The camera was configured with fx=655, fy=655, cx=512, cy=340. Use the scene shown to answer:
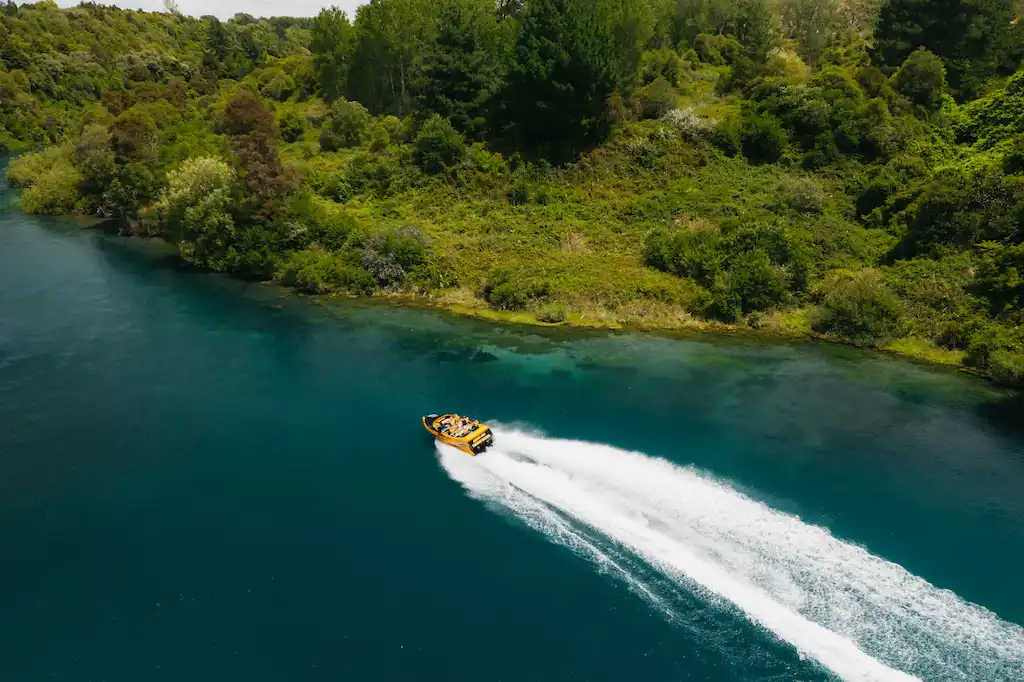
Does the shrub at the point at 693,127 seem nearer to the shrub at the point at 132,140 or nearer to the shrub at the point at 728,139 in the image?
the shrub at the point at 728,139

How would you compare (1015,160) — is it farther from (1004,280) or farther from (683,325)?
(683,325)

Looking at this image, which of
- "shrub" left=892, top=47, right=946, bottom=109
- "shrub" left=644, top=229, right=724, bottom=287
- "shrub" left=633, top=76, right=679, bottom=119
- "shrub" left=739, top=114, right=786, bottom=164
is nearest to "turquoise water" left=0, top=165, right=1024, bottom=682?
"shrub" left=644, top=229, right=724, bottom=287

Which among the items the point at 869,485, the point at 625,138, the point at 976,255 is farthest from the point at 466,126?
the point at 869,485

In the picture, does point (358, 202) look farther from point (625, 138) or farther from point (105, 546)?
point (105, 546)

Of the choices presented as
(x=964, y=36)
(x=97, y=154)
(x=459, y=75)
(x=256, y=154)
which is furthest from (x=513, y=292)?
(x=964, y=36)

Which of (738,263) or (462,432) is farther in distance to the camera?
(738,263)

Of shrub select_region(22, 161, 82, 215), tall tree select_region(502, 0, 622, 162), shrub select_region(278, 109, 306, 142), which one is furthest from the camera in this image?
shrub select_region(278, 109, 306, 142)

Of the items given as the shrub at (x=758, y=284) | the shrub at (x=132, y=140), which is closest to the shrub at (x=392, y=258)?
the shrub at (x=758, y=284)

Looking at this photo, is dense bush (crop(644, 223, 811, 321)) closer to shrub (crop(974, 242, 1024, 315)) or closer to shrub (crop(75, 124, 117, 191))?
shrub (crop(974, 242, 1024, 315))
